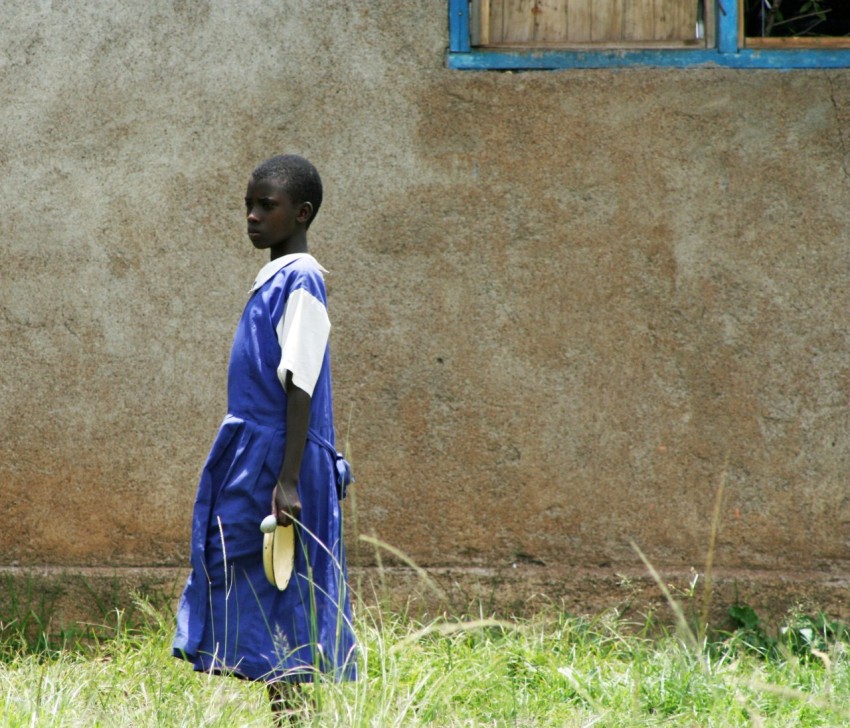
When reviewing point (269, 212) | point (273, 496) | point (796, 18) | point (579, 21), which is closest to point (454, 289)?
point (579, 21)

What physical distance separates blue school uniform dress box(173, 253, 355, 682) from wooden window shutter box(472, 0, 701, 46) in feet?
5.30

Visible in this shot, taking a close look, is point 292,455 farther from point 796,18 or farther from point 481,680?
point 796,18

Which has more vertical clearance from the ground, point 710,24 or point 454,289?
point 710,24

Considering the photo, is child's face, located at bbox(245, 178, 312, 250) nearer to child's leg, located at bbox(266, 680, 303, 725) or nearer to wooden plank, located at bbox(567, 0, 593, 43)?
child's leg, located at bbox(266, 680, 303, 725)

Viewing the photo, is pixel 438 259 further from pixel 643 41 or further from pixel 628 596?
pixel 628 596

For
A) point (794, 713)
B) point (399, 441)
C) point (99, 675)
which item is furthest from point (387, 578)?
point (794, 713)

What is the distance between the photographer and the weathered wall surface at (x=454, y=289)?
154 inches

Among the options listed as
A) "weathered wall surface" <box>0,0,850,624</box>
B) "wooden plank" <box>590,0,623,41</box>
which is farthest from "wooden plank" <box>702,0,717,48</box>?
"wooden plank" <box>590,0,623,41</box>

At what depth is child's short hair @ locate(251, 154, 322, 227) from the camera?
2.87 meters

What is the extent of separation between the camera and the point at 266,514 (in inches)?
109

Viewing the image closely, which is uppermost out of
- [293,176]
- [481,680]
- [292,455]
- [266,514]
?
[293,176]

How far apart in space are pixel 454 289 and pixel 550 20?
3.39ft

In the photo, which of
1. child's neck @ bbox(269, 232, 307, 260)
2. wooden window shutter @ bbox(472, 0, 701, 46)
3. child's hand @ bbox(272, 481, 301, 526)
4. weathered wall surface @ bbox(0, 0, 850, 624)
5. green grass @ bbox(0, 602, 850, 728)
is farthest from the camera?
wooden window shutter @ bbox(472, 0, 701, 46)

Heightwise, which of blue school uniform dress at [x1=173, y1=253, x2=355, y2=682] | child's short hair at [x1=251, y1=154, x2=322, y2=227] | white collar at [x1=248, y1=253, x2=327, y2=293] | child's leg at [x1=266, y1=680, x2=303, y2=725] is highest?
child's short hair at [x1=251, y1=154, x2=322, y2=227]
